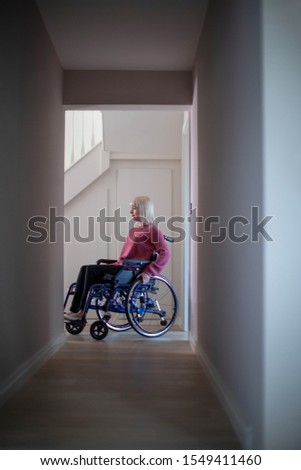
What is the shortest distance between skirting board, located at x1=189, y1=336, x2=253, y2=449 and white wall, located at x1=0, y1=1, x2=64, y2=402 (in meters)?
0.99

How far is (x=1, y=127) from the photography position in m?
2.25

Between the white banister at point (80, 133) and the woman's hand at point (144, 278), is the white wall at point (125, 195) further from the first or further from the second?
the woman's hand at point (144, 278)

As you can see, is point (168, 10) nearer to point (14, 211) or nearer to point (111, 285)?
point (14, 211)

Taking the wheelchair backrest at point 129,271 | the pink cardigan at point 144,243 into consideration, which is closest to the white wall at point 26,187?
the wheelchair backrest at point 129,271

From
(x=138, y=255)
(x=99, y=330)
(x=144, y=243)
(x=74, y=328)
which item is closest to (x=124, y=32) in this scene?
(x=144, y=243)

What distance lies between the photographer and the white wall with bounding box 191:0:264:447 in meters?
1.62

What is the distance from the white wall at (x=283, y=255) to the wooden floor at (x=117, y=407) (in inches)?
13.2

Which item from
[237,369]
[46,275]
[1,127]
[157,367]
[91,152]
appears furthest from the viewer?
[91,152]

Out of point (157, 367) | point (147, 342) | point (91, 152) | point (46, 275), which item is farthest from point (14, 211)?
point (91, 152)

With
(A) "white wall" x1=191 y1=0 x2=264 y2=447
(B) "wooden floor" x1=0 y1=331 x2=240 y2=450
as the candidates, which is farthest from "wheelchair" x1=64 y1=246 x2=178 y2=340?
(A) "white wall" x1=191 y1=0 x2=264 y2=447

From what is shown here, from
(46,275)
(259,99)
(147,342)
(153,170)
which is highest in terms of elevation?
(153,170)

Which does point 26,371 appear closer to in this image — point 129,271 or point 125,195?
point 129,271

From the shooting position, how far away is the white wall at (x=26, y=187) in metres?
2.33

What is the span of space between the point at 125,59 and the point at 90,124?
2289mm
